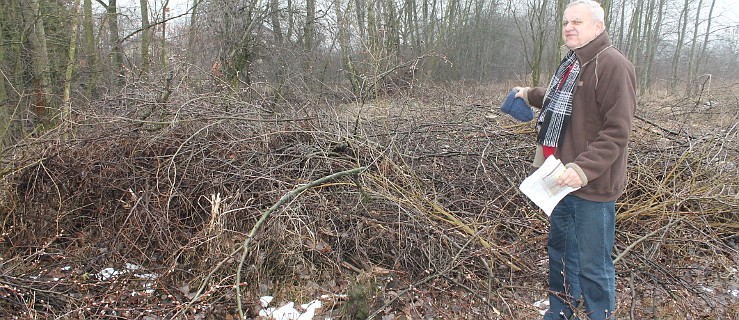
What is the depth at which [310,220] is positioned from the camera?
3635mm

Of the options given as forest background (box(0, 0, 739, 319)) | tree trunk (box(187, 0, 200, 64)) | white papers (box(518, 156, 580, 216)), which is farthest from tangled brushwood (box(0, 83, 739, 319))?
tree trunk (box(187, 0, 200, 64))

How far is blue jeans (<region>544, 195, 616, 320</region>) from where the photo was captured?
2.37 metres

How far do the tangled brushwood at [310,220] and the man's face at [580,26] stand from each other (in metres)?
1.51

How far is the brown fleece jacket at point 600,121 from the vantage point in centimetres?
213

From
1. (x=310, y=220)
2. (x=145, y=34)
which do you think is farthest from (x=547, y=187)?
(x=145, y=34)

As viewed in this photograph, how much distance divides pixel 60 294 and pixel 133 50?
7.28m

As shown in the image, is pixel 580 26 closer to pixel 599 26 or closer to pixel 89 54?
pixel 599 26

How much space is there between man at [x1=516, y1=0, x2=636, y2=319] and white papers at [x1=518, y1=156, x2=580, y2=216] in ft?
0.27

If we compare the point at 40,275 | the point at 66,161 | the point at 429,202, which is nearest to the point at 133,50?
the point at 66,161

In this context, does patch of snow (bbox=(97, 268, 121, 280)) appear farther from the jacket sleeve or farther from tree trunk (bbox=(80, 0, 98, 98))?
tree trunk (bbox=(80, 0, 98, 98))

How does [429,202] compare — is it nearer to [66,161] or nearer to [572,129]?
[572,129]

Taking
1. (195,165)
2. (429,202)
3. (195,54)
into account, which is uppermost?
(195,54)

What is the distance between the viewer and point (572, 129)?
2.36 metres

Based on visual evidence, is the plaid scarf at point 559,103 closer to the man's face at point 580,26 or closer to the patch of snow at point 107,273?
the man's face at point 580,26
